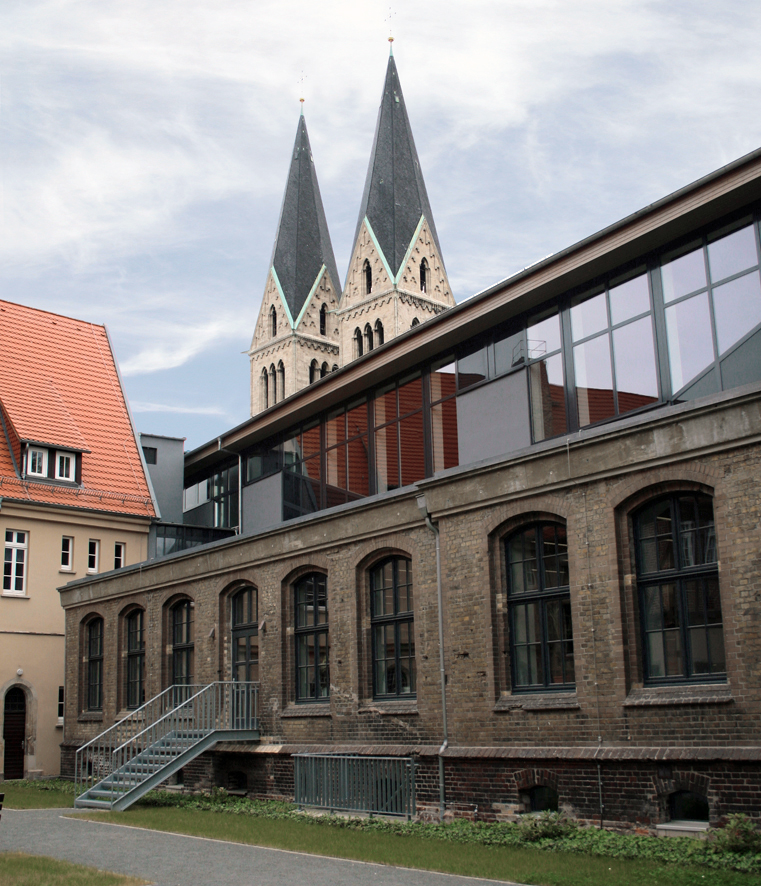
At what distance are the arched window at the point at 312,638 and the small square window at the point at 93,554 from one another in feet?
47.1

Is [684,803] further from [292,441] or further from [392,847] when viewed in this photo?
[292,441]

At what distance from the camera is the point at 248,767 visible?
21484 mm

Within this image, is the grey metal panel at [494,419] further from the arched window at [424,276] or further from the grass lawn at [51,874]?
the arched window at [424,276]

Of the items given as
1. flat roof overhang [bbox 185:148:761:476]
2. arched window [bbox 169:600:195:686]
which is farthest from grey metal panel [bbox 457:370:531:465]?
arched window [bbox 169:600:195:686]

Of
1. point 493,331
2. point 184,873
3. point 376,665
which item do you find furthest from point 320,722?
point 493,331

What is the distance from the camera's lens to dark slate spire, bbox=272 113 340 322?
84981mm

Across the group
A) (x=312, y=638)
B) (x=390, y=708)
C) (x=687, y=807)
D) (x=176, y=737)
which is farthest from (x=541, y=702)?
(x=176, y=737)

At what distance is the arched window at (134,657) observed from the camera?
1045 inches

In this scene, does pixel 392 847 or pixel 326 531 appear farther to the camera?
pixel 326 531

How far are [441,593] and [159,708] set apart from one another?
10.5m

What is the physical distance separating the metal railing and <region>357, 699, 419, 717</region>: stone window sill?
104 centimetres

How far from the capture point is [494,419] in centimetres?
2308

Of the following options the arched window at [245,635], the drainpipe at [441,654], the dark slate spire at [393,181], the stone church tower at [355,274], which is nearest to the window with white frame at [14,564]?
the arched window at [245,635]

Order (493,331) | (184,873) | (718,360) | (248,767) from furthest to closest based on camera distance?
1. (493,331)
2. (248,767)
3. (718,360)
4. (184,873)
